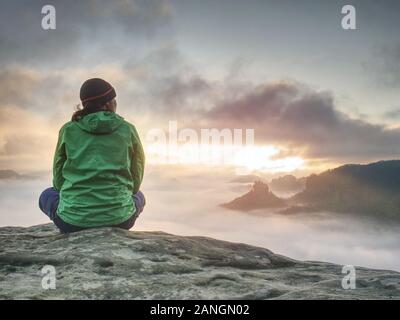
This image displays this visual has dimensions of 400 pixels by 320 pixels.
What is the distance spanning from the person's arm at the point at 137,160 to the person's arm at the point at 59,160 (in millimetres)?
1207

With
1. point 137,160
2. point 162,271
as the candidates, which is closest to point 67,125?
point 137,160

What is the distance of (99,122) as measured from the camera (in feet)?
28.0

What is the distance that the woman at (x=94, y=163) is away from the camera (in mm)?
8641

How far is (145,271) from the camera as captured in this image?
282 inches

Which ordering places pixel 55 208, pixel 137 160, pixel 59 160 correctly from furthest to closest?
1. pixel 137 160
2. pixel 55 208
3. pixel 59 160

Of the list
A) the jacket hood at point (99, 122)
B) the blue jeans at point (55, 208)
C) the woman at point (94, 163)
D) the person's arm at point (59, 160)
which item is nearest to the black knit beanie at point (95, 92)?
the woman at point (94, 163)

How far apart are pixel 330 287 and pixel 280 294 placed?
914 millimetres

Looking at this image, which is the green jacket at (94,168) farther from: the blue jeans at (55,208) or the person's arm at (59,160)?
the blue jeans at (55,208)

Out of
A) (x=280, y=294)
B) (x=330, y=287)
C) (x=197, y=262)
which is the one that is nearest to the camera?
(x=280, y=294)

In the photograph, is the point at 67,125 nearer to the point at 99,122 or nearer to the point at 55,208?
the point at 99,122

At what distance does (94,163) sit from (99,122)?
69 cm
